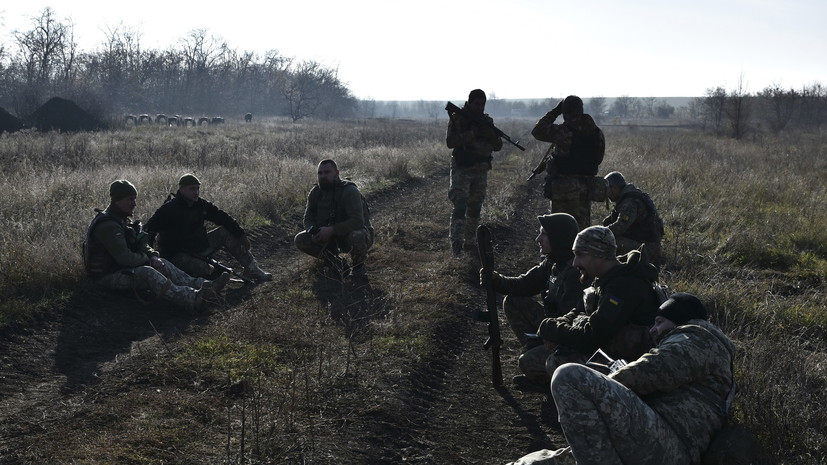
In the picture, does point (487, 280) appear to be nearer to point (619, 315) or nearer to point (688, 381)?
point (619, 315)

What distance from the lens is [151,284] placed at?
23.6 ft

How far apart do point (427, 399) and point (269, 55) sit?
4374 inches

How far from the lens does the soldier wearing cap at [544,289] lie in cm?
521

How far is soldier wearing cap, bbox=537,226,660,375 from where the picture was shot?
4.29 m

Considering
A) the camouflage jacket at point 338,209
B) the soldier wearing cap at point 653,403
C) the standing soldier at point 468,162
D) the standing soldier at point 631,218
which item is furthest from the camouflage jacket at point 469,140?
the soldier wearing cap at point 653,403

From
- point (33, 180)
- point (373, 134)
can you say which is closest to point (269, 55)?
point (373, 134)

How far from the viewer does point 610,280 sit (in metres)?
4.32

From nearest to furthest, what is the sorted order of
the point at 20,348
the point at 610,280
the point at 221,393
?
1. the point at 610,280
2. the point at 221,393
3. the point at 20,348

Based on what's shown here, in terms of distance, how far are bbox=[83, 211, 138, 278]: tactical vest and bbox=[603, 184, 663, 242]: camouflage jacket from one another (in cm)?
503

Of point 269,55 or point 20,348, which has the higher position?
point 269,55

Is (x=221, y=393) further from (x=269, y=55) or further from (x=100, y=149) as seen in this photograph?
(x=269, y=55)

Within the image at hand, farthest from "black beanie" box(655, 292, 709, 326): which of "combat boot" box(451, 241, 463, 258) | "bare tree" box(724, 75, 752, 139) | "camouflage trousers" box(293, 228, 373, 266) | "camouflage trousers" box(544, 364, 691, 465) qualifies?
"bare tree" box(724, 75, 752, 139)

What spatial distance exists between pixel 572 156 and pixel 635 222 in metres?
1.05

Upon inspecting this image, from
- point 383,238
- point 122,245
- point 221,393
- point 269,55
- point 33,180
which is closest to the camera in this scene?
point 221,393
